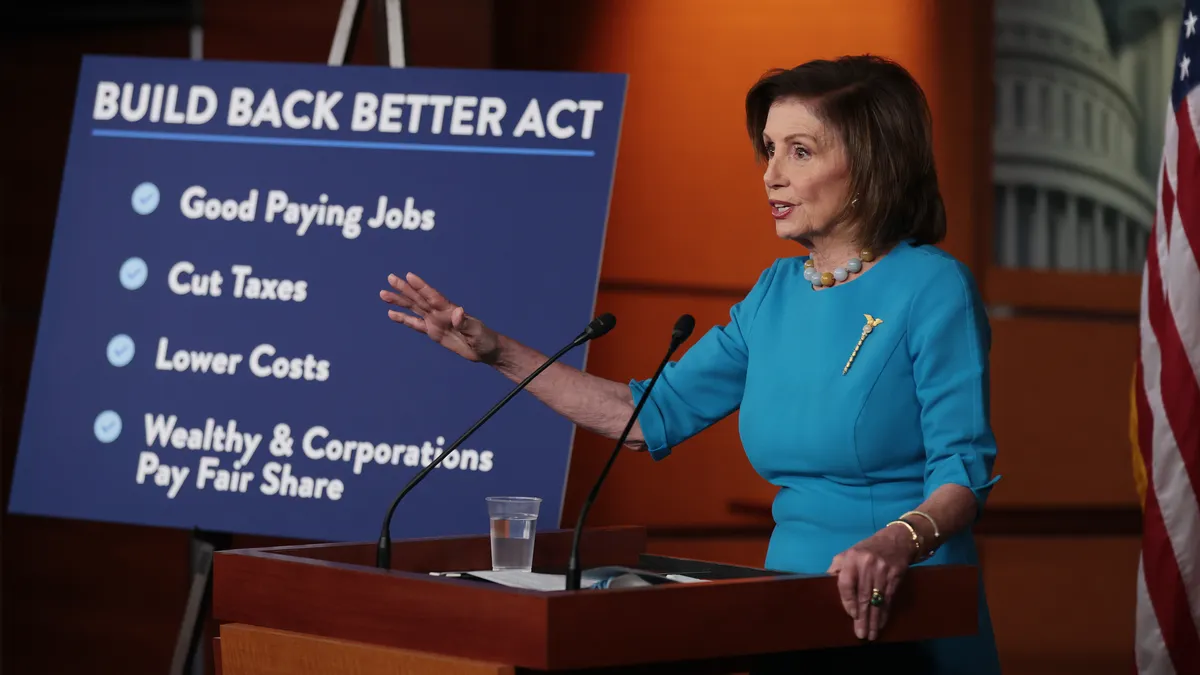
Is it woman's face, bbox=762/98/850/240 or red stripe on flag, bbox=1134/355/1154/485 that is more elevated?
woman's face, bbox=762/98/850/240

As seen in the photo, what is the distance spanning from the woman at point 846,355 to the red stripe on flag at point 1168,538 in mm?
1095

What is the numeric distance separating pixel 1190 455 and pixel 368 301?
Answer: 1.56 m

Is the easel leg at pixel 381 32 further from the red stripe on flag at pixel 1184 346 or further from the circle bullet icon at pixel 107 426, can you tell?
the red stripe on flag at pixel 1184 346

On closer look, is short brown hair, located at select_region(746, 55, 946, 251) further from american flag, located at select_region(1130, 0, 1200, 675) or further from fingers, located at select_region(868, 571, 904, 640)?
american flag, located at select_region(1130, 0, 1200, 675)

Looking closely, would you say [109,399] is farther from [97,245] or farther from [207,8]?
[207,8]

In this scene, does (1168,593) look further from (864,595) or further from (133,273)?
(133,273)

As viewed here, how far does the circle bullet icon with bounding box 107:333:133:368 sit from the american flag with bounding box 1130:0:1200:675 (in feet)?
6.47

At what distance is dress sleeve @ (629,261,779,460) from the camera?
2.02 meters

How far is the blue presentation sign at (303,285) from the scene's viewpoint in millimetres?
2758

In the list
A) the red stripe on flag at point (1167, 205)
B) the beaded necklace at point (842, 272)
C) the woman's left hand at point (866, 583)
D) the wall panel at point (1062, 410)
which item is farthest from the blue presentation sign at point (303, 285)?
the wall panel at point (1062, 410)

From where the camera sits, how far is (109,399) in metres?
2.93

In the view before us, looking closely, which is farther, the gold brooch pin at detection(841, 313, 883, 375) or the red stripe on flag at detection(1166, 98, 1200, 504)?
the red stripe on flag at detection(1166, 98, 1200, 504)

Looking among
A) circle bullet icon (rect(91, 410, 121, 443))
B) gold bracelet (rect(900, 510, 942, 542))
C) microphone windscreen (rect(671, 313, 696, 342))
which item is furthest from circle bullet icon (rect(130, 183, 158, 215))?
gold bracelet (rect(900, 510, 942, 542))

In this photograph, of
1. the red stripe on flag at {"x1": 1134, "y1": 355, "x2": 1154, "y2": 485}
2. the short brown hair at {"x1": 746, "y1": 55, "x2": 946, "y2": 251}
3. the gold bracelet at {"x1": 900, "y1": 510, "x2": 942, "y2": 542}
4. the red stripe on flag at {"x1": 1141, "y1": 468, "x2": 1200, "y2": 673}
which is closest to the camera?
the gold bracelet at {"x1": 900, "y1": 510, "x2": 942, "y2": 542}
